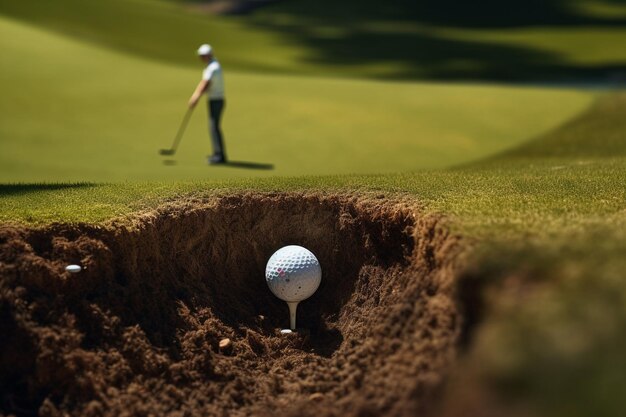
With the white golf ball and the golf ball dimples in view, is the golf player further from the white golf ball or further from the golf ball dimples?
the white golf ball

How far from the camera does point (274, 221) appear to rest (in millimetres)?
9031

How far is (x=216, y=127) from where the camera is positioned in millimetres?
14750

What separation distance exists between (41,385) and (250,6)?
4431 centimetres

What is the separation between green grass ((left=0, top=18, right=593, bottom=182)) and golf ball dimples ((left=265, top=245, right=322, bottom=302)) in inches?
170

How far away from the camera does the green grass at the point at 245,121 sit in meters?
14.3

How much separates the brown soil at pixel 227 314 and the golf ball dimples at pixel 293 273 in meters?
0.40

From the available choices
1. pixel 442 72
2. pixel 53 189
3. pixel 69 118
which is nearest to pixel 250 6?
pixel 442 72

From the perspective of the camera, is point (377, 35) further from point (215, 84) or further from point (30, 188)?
point (30, 188)

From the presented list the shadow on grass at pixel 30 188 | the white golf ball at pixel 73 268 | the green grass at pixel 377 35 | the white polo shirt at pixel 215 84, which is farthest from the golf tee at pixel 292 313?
the green grass at pixel 377 35

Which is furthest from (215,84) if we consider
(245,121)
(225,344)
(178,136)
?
(225,344)

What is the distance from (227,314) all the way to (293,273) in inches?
30.9

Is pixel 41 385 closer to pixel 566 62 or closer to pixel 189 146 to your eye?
pixel 189 146

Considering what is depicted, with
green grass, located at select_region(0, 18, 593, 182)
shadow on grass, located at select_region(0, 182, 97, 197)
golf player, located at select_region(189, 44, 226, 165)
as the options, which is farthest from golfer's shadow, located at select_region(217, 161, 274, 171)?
shadow on grass, located at select_region(0, 182, 97, 197)

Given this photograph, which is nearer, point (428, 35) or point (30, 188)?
point (30, 188)
